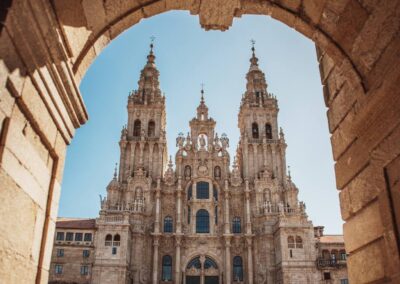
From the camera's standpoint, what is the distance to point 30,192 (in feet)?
15.6

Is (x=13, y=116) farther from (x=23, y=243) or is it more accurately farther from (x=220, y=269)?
(x=220, y=269)

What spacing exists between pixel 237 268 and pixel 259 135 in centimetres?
1362

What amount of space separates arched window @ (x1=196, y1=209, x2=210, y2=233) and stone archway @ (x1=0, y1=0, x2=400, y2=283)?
32683 mm

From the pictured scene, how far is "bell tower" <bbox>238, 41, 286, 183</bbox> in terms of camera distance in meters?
41.2

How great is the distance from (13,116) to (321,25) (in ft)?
14.8

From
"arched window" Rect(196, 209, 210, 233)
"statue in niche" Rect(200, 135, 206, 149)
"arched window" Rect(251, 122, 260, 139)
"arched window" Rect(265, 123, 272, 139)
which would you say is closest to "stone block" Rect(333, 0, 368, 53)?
"arched window" Rect(196, 209, 210, 233)

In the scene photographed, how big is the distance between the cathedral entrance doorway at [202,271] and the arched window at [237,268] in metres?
1.56

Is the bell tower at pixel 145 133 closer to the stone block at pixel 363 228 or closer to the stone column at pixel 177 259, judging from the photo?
the stone column at pixel 177 259

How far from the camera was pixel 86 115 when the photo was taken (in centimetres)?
624

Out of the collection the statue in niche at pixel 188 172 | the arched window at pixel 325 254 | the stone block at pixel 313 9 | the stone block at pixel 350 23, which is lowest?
the stone block at pixel 350 23

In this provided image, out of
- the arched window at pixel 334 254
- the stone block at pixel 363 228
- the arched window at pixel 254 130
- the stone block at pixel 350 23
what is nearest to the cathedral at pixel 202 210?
the arched window at pixel 254 130

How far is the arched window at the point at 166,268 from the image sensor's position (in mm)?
36125

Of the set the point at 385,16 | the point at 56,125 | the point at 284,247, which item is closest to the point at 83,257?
the point at 284,247

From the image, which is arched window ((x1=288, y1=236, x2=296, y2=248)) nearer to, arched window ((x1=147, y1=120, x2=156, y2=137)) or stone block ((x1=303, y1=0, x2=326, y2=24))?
arched window ((x1=147, y1=120, x2=156, y2=137))
